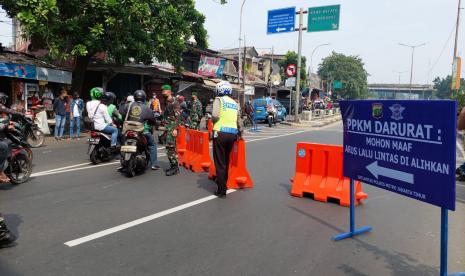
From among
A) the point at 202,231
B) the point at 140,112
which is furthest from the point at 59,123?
the point at 202,231

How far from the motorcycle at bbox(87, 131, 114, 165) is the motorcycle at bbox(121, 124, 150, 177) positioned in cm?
124

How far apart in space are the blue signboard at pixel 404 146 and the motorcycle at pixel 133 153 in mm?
4224

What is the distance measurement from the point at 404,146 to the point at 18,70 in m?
15.0

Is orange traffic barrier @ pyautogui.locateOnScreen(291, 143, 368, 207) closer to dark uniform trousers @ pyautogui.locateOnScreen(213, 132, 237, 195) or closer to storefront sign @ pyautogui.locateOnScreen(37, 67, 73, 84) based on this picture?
dark uniform trousers @ pyautogui.locateOnScreen(213, 132, 237, 195)

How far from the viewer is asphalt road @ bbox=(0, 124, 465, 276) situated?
12.3 feet

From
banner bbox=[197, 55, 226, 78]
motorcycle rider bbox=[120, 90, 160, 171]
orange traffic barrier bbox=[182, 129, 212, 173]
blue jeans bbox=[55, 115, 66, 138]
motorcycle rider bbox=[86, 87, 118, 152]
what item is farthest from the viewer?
banner bbox=[197, 55, 226, 78]

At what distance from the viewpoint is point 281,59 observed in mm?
55062

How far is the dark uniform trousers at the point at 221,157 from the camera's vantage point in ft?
20.6

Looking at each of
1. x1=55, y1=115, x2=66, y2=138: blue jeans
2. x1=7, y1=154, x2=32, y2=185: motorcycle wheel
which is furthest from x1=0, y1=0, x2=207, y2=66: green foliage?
x1=7, y1=154, x2=32, y2=185: motorcycle wheel

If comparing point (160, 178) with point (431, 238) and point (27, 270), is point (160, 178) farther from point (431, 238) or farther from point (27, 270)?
point (431, 238)

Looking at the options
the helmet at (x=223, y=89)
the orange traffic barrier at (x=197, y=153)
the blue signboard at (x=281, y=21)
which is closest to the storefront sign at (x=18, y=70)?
the orange traffic barrier at (x=197, y=153)

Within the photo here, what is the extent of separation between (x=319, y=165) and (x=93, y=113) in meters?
5.06

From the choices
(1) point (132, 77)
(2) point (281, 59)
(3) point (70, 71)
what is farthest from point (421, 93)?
(3) point (70, 71)

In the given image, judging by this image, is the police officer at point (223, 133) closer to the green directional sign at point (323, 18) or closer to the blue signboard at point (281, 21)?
the green directional sign at point (323, 18)
